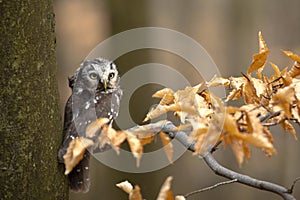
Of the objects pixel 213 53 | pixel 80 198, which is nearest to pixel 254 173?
pixel 213 53

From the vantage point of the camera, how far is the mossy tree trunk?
3.31ft

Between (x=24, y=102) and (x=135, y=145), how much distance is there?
1.05 ft

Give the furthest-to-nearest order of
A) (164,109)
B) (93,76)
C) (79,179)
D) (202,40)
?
(202,40) < (93,76) < (79,179) < (164,109)

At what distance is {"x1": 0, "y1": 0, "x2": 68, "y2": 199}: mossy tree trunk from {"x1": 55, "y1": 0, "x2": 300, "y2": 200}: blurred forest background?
171 cm

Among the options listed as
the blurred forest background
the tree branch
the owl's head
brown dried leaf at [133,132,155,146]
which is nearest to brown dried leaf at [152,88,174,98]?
the tree branch

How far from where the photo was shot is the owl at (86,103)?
1.16 meters

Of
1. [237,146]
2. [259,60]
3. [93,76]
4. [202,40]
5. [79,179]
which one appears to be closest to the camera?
[237,146]

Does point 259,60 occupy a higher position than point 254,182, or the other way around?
point 259,60

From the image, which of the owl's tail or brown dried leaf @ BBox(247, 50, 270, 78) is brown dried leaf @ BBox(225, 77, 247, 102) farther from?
the owl's tail

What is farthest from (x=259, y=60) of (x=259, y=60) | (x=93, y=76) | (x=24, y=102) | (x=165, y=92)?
(x=93, y=76)

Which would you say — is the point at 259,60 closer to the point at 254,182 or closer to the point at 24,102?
the point at 254,182

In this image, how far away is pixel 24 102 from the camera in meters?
1.02

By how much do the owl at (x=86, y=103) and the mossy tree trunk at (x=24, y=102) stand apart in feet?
0.21

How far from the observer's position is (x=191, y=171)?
287 cm
